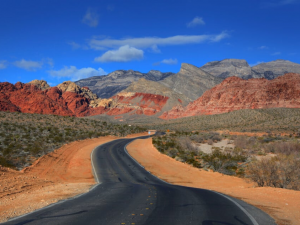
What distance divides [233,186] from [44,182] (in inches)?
470

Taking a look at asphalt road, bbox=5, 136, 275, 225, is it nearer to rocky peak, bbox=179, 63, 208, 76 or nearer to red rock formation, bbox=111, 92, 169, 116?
Result: red rock formation, bbox=111, 92, 169, 116

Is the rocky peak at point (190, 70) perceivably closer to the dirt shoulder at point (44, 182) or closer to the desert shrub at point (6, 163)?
the dirt shoulder at point (44, 182)

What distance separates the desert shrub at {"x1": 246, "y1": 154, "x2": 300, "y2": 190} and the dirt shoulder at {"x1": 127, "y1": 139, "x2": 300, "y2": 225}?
712 mm

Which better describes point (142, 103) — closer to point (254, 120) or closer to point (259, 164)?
point (254, 120)

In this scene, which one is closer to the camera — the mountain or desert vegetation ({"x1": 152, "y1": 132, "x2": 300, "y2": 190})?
desert vegetation ({"x1": 152, "y1": 132, "x2": 300, "y2": 190})

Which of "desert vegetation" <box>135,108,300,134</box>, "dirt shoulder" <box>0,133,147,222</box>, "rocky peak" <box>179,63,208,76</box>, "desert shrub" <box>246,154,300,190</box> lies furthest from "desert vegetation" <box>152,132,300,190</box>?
"rocky peak" <box>179,63,208,76</box>

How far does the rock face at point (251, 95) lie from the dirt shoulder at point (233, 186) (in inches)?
2686

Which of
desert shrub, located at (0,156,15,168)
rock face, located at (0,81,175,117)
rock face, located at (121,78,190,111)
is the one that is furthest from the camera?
rock face, located at (121,78,190,111)

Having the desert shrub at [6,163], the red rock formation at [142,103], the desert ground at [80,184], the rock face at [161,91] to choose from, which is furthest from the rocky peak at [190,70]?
the desert shrub at [6,163]

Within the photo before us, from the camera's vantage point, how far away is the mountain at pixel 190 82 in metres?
157

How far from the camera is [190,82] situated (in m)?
164

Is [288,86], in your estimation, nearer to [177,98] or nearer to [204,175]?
[177,98]

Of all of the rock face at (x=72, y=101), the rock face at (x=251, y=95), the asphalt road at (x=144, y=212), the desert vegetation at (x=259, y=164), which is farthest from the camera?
the rock face at (x=72, y=101)

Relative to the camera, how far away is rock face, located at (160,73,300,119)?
3391 inches
